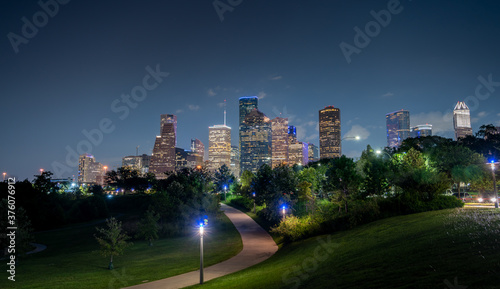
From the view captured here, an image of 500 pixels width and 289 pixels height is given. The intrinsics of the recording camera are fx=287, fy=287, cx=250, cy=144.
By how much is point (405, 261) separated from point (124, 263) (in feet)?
79.5

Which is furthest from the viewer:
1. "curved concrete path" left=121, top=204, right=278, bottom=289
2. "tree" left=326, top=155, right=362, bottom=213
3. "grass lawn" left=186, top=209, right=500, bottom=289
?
"tree" left=326, top=155, right=362, bottom=213

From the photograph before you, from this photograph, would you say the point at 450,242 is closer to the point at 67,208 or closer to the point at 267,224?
the point at 267,224

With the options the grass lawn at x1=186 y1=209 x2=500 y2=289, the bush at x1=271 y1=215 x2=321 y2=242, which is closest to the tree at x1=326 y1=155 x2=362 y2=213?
the bush at x1=271 y1=215 x2=321 y2=242

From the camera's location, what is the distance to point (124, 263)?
87.5ft

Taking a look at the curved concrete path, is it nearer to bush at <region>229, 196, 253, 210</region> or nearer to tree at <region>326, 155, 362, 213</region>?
tree at <region>326, 155, 362, 213</region>

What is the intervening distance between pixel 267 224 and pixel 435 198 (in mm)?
23671

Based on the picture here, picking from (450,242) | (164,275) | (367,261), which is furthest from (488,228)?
(164,275)

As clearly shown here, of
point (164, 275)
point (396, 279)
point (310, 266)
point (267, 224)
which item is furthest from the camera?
point (267, 224)

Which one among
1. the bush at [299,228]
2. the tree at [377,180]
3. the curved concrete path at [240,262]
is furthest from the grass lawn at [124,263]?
the tree at [377,180]

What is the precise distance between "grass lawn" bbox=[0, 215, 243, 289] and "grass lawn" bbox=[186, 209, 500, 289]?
289 inches

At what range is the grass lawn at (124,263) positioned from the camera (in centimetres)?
2014

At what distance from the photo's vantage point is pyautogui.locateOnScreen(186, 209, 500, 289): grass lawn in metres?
9.17

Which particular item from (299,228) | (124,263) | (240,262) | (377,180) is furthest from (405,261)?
(377,180)

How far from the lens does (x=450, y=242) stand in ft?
41.5
